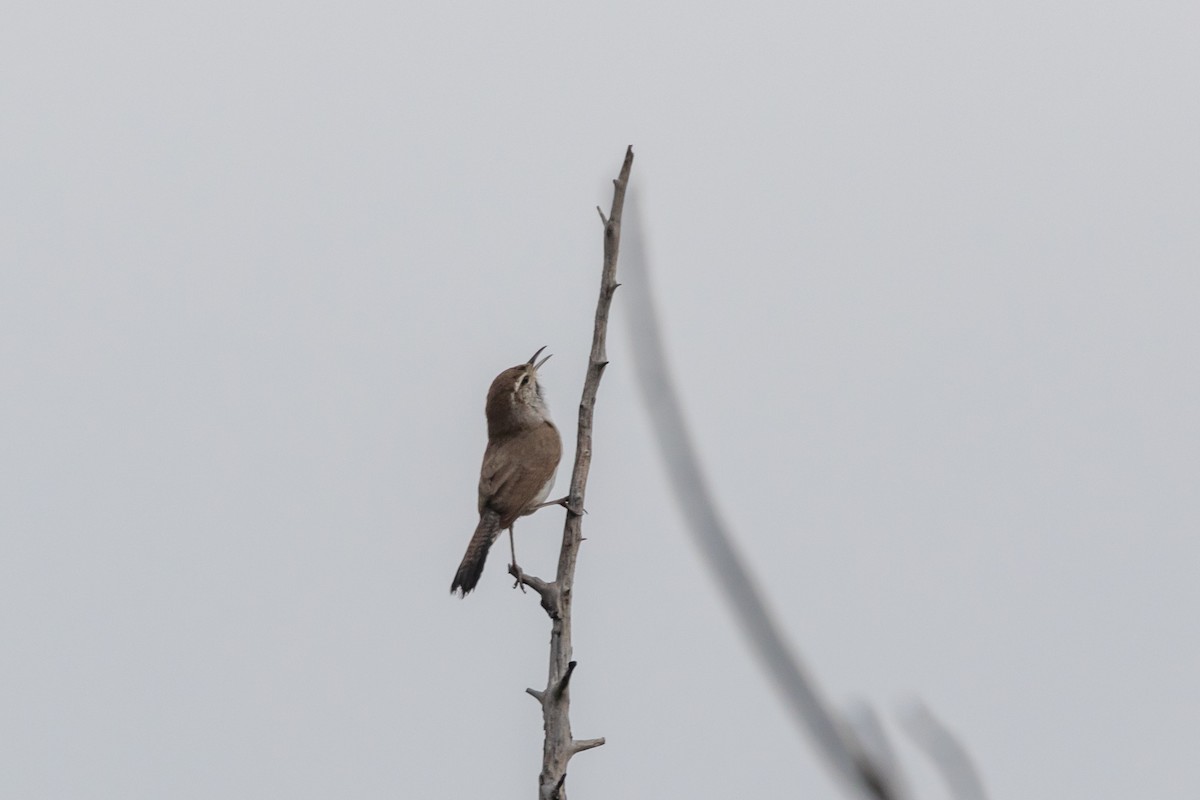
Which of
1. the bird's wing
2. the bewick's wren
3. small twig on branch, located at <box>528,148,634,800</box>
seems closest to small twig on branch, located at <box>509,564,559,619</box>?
small twig on branch, located at <box>528,148,634,800</box>

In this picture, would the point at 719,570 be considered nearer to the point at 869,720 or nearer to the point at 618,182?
the point at 869,720

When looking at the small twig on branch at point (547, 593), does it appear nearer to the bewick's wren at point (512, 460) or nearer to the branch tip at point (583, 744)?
the branch tip at point (583, 744)

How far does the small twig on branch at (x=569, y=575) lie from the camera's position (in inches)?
128

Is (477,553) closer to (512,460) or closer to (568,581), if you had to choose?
(512,460)

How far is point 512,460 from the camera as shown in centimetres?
691

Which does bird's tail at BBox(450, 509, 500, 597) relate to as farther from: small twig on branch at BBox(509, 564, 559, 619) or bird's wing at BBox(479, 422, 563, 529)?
A: small twig on branch at BBox(509, 564, 559, 619)

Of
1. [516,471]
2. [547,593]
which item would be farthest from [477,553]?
[547,593]

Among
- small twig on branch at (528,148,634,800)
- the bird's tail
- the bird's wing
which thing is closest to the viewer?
small twig on branch at (528,148,634,800)

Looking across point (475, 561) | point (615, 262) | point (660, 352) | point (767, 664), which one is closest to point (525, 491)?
point (475, 561)

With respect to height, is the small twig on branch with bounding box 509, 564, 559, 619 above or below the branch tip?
above

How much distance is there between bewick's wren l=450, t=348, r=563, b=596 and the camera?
6250mm

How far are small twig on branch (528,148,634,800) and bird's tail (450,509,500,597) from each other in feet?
7.32

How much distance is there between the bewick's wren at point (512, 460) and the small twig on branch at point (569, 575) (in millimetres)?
2163

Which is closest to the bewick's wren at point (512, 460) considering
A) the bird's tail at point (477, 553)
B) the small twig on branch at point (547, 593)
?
the bird's tail at point (477, 553)
